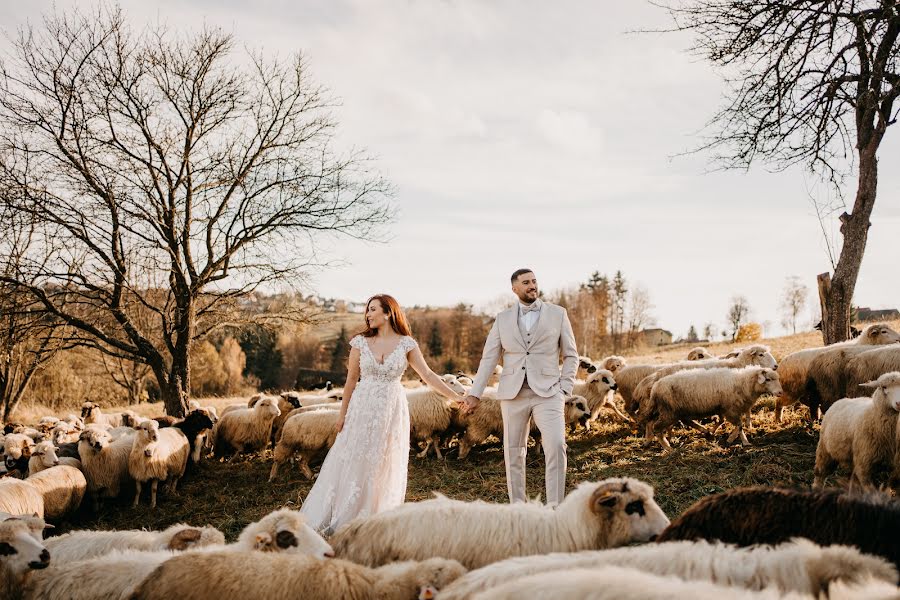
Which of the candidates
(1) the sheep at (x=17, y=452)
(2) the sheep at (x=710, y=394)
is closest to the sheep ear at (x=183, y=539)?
(1) the sheep at (x=17, y=452)

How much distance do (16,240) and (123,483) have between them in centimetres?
784

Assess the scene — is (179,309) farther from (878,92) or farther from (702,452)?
(878,92)

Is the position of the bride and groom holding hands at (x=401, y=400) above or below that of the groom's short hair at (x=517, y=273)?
below

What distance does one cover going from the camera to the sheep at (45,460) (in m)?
8.80

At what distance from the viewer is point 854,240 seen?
1152 cm

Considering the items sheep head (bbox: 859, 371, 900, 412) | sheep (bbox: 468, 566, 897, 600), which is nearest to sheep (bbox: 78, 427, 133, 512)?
sheep (bbox: 468, 566, 897, 600)

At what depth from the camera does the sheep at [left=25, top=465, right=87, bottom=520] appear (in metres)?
7.82

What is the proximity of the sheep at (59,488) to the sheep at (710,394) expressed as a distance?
28.5 feet

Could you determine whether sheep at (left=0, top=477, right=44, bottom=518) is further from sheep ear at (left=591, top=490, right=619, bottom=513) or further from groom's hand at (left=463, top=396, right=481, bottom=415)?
sheep ear at (left=591, top=490, right=619, bottom=513)

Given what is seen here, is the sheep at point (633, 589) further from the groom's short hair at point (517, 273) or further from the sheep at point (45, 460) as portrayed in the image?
the sheep at point (45, 460)

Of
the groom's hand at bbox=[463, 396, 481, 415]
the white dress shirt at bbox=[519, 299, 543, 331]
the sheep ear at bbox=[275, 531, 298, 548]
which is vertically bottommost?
the sheep ear at bbox=[275, 531, 298, 548]

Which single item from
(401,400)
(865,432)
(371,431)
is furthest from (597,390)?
(371,431)

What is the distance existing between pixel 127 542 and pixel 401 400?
2643mm

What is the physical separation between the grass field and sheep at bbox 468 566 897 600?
14.8ft
